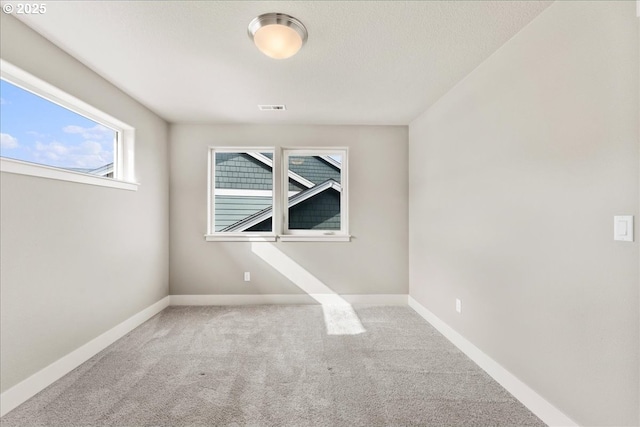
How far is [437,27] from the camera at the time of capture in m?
1.84

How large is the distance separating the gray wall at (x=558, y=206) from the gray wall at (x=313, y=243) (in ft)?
4.28

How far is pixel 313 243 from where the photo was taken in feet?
12.5

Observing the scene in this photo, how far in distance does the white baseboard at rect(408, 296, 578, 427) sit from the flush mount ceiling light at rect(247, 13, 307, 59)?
257cm

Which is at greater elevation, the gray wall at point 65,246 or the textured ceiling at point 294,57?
the textured ceiling at point 294,57

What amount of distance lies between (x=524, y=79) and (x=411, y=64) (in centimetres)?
80

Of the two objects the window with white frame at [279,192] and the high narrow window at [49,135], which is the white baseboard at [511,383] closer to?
the window with white frame at [279,192]

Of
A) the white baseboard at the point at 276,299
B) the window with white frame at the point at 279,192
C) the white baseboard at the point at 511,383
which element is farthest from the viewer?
the window with white frame at the point at 279,192

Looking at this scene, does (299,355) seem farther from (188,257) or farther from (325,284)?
(188,257)

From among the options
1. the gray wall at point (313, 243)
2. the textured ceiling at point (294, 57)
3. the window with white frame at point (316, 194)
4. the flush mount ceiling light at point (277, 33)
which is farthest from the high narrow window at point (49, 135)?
the window with white frame at point (316, 194)

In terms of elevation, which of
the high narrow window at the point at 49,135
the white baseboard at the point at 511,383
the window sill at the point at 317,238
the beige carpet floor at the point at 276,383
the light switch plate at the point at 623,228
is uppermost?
the high narrow window at the point at 49,135

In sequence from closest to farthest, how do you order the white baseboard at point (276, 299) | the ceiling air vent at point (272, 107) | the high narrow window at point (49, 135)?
1. the high narrow window at point (49, 135)
2. the ceiling air vent at point (272, 107)
3. the white baseboard at point (276, 299)

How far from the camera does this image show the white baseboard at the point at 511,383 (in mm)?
1607

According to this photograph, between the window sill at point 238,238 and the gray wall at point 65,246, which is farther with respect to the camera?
the window sill at point 238,238

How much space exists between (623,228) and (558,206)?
0.34 metres
